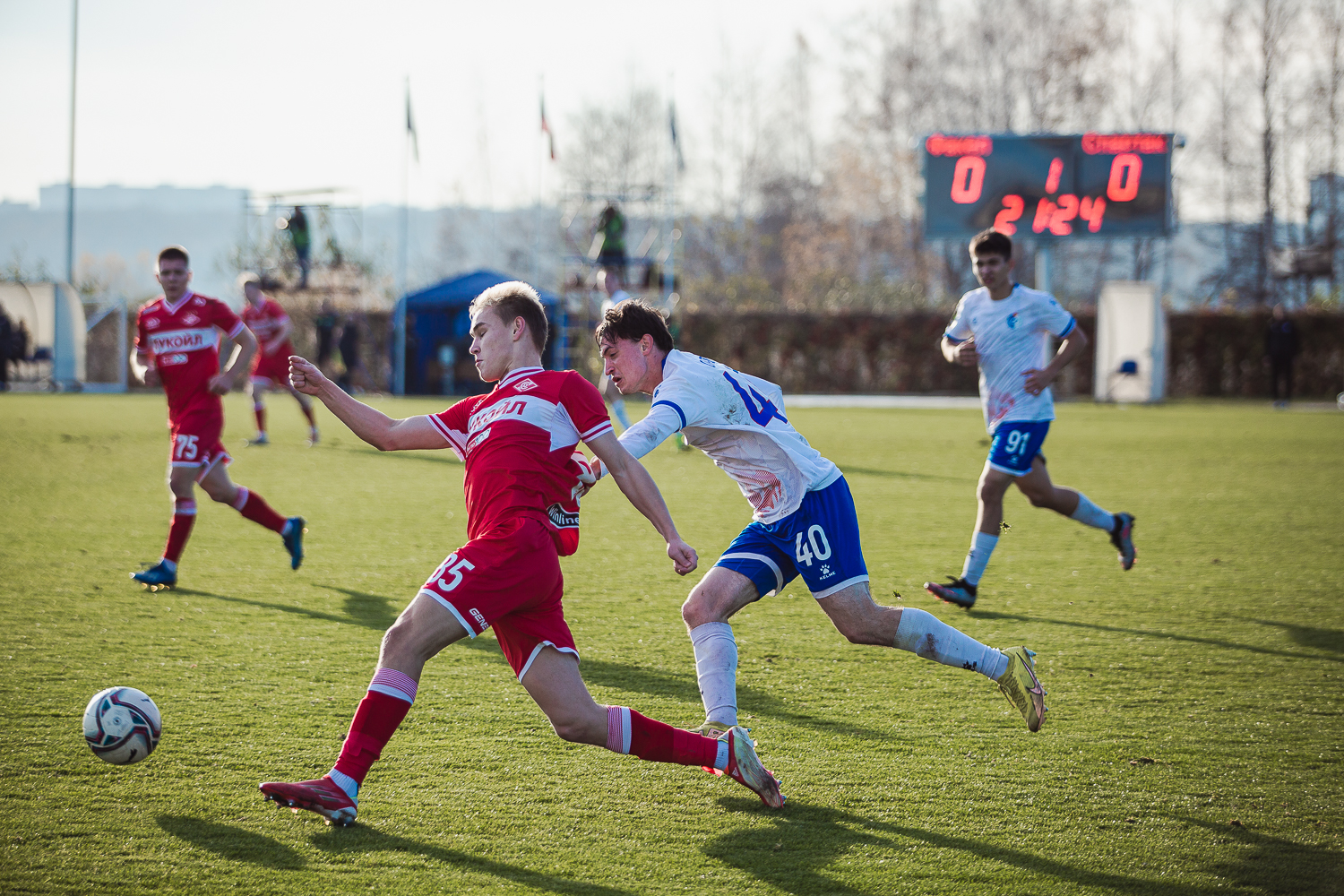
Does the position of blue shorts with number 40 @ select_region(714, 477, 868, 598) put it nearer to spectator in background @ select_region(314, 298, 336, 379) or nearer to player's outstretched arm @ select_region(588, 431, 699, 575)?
player's outstretched arm @ select_region(588, 431, 699, 575)

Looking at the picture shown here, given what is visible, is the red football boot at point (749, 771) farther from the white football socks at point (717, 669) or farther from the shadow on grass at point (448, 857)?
the shadow on grass at point (448, 857)

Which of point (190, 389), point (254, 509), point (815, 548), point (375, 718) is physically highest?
point (190, 389)

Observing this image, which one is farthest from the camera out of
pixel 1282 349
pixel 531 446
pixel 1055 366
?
pixel 1282 349

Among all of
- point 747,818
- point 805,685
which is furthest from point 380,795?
point 805,685

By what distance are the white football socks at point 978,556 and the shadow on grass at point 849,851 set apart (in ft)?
10.5

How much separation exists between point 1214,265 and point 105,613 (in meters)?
47.0

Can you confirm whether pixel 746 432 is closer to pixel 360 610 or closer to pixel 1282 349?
pixel 360 610

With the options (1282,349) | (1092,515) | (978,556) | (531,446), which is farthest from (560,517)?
(1282,349)

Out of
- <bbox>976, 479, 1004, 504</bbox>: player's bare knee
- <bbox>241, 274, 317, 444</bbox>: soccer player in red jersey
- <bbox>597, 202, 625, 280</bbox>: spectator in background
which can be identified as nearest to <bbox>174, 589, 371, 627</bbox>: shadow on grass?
<bbox>976, 479, 1004, 504</bbox>: player's bare knee

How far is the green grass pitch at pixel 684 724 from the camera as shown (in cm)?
317

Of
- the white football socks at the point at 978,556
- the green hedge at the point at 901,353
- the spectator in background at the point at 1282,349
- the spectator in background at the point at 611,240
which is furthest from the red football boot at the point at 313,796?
the green hedge at the point at 901,353

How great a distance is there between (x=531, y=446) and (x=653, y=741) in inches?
39.3

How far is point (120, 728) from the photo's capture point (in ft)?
12.1

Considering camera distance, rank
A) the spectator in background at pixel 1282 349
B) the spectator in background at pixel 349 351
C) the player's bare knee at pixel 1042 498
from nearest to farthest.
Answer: the player's bare knee at pixel 1042 498, the spectator in background at pixel 1282 349, the spectator in background at pixel 349 351
